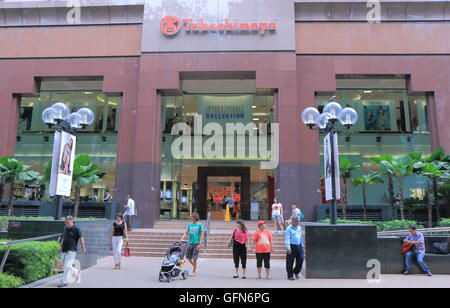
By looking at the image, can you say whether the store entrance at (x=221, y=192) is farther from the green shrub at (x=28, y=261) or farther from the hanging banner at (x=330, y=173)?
the green shrub at (x=28, y=261)

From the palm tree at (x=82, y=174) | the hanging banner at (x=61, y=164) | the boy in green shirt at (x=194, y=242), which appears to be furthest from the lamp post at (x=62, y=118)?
the palm tree at (x=82, y=174)

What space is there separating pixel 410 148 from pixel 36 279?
2338 cm

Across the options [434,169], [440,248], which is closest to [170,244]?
[440,248]

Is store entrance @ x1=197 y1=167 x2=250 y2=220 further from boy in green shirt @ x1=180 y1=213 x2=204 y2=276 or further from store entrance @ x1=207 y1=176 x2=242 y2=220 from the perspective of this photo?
boy in green shirt @ x1=180 y1=213 x2=204 y2=276

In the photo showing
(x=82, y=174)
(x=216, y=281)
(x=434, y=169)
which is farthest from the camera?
(x=82, y=174)

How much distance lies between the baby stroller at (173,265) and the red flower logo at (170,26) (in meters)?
14.9

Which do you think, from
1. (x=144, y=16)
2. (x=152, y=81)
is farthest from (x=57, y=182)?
(x=144, y=16)

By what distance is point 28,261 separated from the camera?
311 inches

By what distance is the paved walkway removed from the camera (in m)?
8.01

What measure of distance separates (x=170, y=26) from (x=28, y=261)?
1610cm

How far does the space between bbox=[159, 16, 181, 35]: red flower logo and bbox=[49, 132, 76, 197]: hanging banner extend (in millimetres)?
11782

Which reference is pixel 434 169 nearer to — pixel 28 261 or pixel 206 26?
pixel 206 26

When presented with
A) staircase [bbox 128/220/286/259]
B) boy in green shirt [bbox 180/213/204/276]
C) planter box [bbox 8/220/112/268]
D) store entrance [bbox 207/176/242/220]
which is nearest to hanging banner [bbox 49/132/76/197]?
planter box [bbox 8/220/112/268]

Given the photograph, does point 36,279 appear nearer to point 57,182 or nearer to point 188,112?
point 57,182
